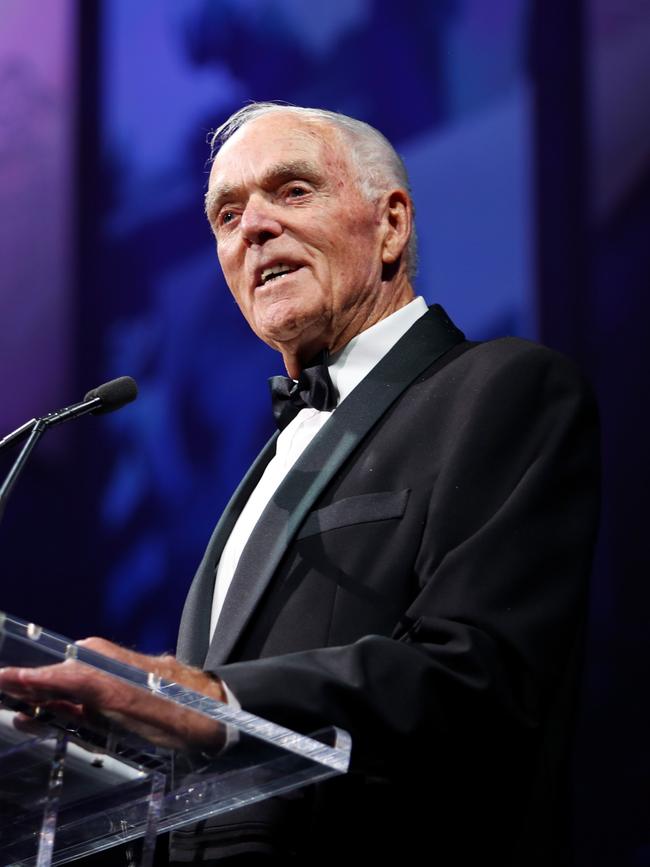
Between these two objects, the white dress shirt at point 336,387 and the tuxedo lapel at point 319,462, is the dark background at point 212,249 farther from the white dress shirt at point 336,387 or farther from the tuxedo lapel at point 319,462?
the tuxedo lapel at point 319,462

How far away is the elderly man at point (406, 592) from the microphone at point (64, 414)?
0.81ft

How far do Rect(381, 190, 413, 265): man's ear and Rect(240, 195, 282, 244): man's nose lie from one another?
0.19 metres

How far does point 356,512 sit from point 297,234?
1.99ft

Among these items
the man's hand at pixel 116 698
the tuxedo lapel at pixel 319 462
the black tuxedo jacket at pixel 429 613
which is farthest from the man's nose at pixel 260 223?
the man's hand at pixel 116 698

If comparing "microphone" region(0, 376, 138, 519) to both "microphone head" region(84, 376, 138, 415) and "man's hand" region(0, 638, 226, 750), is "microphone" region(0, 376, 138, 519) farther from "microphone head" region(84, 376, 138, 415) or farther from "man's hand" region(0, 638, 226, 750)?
"man's hand" region(0, 638, 226, 750)

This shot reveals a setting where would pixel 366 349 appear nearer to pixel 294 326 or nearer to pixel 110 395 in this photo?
pixel 294 326

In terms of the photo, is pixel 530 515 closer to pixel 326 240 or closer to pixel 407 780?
pixel 407 780

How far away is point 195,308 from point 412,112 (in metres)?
0.67

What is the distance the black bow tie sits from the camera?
85.2 inches

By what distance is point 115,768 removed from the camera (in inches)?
55.5

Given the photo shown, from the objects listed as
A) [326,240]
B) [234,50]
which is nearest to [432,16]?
[234,50]

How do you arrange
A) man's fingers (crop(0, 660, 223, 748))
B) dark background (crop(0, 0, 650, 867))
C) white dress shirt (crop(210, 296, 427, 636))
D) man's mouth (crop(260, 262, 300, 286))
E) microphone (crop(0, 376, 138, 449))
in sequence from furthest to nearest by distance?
dark background (crop(0, 0, 650, 867)) → man's mouth (crop(260, 262, 300, 286)) → white dress shirt (crop(210, 296, 427, 636)) → microphone (crop(0, 376, 138, 449)) → man's fingers (crop(0, 660, 223, 748))

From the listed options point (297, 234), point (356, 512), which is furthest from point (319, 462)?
point (297, 234)

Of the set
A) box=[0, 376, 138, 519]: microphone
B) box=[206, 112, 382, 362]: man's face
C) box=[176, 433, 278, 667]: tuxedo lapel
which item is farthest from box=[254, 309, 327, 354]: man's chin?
box=[0, 376, 138, 519]: microphone
